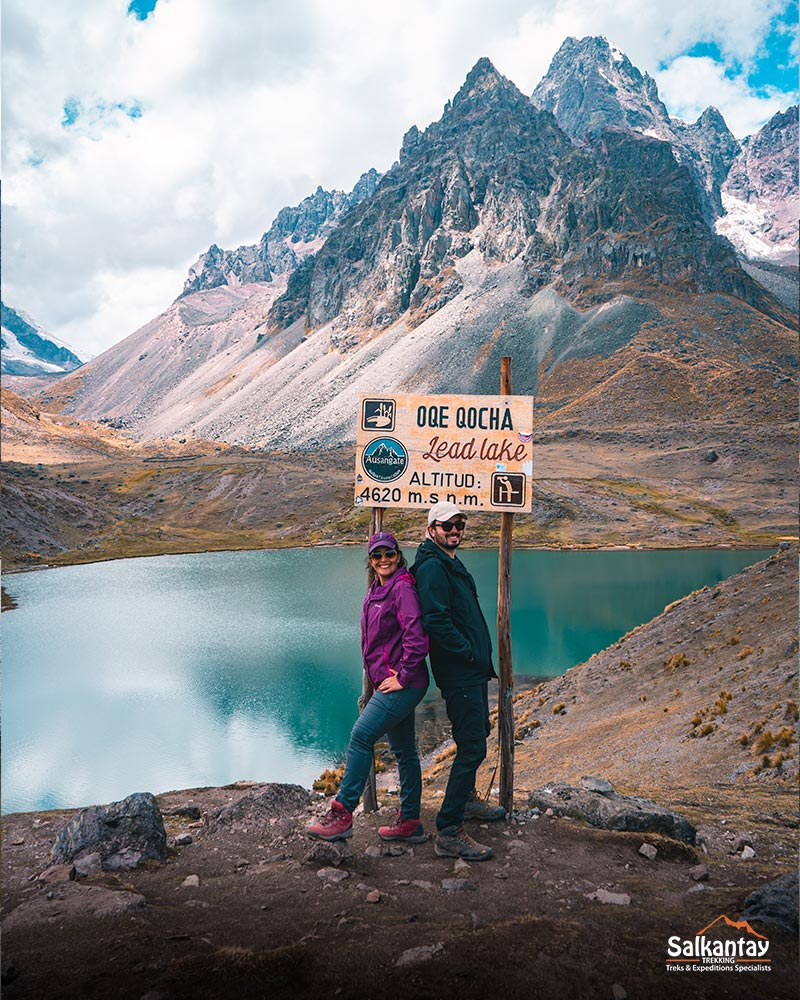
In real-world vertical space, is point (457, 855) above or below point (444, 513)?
below

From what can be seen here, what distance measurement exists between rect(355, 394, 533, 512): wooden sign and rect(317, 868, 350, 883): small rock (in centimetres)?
404

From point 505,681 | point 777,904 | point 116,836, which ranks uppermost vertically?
point 505,681

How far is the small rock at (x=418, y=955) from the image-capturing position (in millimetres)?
4184

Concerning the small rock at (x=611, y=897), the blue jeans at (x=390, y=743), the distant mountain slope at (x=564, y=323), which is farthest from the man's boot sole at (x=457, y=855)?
the distant mountain slope at (x=564, y=323)

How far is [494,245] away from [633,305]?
53.5m

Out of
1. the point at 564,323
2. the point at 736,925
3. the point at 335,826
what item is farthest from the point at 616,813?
the point at 564,323

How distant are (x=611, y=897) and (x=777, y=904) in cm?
123

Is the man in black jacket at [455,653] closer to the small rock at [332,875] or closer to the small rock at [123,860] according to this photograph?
the small rock at [332,875]

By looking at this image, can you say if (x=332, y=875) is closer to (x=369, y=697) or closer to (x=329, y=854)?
(x=329, y=854)

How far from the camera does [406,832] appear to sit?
673 centimetres

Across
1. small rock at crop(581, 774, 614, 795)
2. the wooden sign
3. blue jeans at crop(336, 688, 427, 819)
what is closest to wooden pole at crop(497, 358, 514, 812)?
the wooden sign

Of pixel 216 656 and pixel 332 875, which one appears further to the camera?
pixel 216 656

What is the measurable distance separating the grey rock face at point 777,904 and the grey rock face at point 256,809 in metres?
4.87

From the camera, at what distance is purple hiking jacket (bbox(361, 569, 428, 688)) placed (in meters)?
6.04
